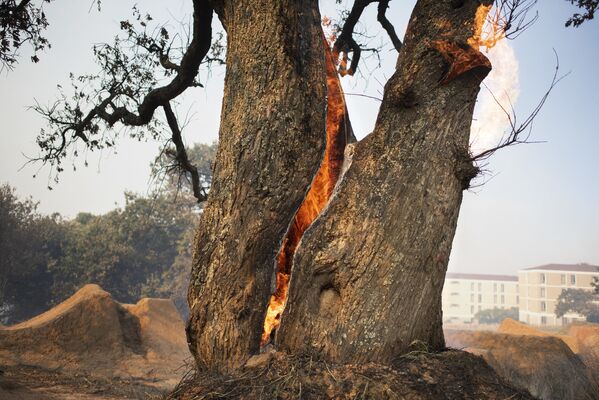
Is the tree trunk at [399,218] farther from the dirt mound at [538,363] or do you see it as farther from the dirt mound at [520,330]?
the dirt mound at [520,330]

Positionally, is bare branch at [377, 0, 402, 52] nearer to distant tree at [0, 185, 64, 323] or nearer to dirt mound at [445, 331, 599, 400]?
dirt mound at [445, 331, 599, 400]

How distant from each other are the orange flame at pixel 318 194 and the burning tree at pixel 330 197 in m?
0.06

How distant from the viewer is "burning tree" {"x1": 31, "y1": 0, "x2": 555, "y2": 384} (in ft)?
11.7

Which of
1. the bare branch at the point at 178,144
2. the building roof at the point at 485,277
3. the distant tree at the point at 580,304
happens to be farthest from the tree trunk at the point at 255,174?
the building roof at the point at 485,277

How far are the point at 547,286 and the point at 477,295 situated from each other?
63.0 feet

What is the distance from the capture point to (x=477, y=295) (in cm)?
8669

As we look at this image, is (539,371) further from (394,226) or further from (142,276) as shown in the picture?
(142,276)

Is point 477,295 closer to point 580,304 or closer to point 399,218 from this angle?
point 580,304

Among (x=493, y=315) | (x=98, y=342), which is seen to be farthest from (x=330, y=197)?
(x=493, y=315)

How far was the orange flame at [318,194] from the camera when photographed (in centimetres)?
430

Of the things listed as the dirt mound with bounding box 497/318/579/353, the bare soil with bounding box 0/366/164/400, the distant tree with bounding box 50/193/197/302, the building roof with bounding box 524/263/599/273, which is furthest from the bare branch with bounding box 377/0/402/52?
the building roof with bounding box 524/263/599/273

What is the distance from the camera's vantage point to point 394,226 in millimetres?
3650

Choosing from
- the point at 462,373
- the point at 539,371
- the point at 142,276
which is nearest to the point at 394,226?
the point at 462,373

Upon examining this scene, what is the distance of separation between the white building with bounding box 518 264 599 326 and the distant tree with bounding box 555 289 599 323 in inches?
A: 346
